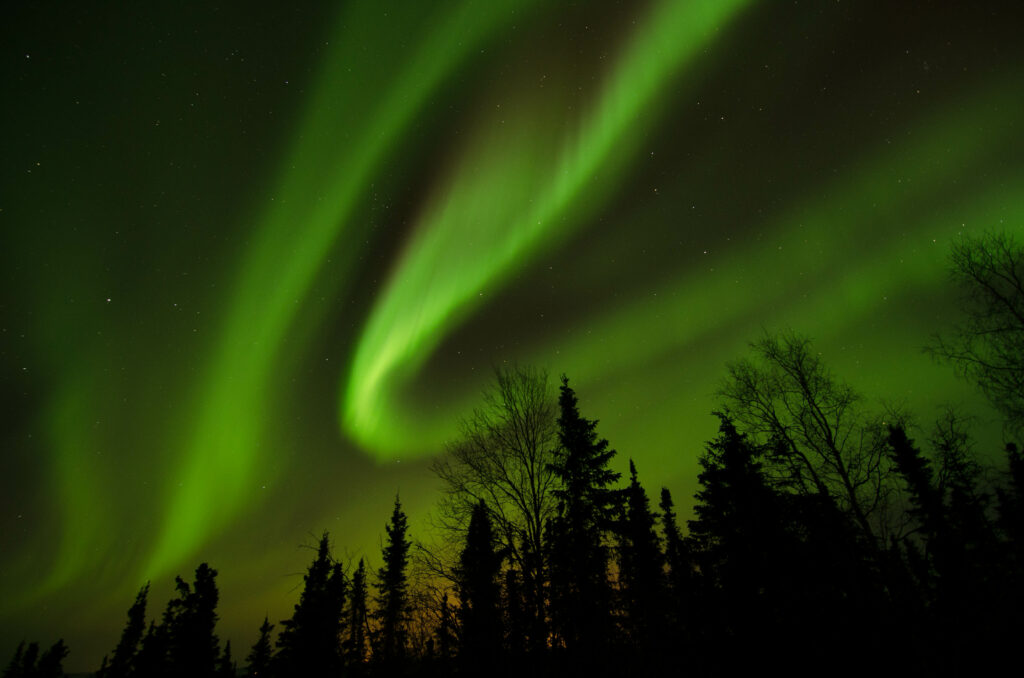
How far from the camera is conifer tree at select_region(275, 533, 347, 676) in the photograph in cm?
1095

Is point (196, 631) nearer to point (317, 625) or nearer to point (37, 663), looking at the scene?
point (317, 625)

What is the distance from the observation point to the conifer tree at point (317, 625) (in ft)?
35.9

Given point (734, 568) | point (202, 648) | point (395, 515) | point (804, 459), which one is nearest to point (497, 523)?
point (804, 459)

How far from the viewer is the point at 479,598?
10.0 meters

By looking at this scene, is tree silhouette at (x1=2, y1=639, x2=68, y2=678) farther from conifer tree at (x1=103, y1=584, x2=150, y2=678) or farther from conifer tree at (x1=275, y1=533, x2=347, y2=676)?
conifer tree at (x1=275, y1=533, x2=347, y2=676)

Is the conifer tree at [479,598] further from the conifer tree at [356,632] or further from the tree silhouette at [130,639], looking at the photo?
the tree silhouette at [130,639]

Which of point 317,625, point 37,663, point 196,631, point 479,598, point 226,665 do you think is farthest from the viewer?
point 37,663

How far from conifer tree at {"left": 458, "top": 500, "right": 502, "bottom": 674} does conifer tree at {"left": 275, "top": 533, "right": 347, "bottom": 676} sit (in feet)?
9.77

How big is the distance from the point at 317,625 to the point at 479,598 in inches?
690

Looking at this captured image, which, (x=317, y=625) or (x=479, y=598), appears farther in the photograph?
(x=317, y=625)

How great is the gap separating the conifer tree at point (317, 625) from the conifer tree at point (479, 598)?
2979mm

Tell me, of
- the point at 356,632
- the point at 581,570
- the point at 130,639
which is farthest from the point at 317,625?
the point at 130,639

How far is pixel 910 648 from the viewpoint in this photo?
31.8 feet

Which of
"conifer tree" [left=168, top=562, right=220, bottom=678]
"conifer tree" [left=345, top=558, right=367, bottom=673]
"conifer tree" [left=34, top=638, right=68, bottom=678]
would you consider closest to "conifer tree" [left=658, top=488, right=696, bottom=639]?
"conifer tree" [left=345, top=558, right=367, bottom=673]
